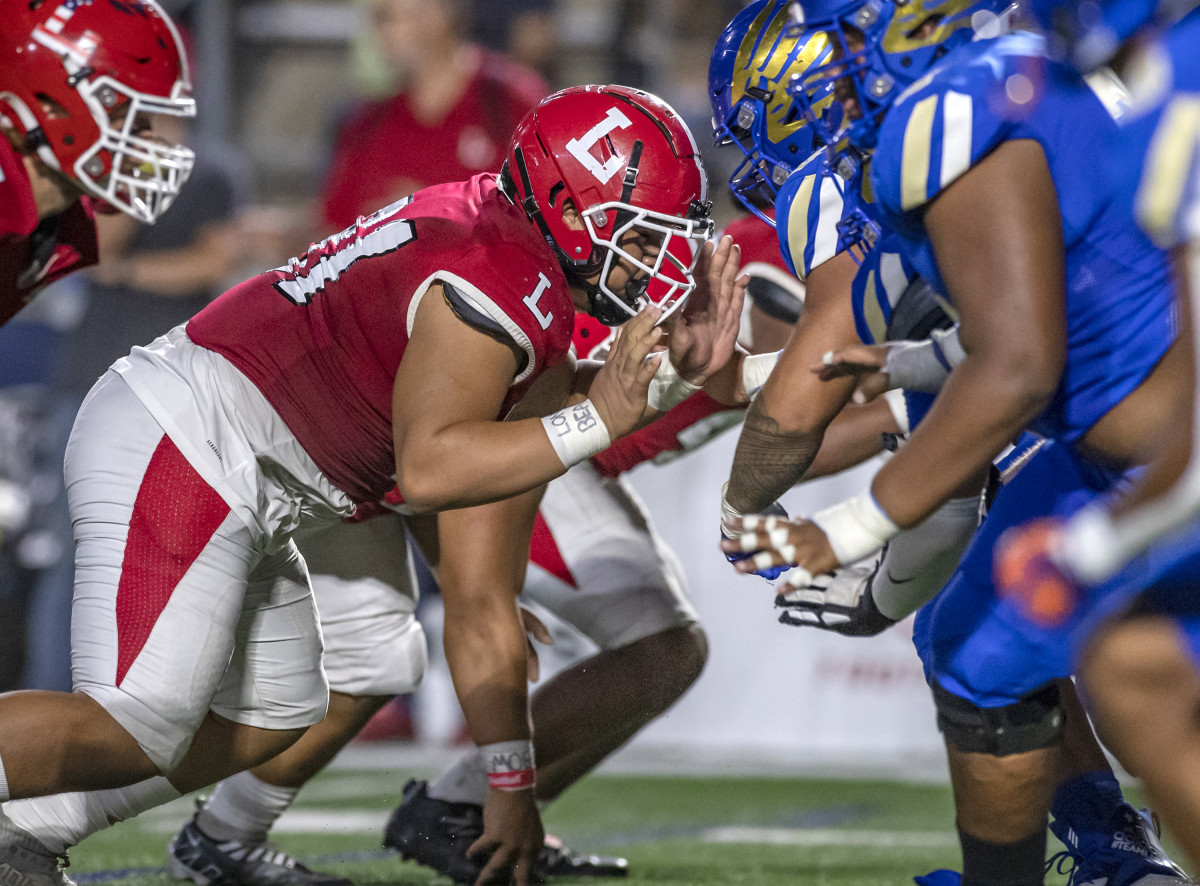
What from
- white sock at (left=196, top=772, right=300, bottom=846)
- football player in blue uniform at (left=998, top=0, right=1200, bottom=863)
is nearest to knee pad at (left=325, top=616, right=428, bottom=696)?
white sock at (left=196, top=772, right=300, bottom=846)

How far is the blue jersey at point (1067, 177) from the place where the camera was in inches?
79.3

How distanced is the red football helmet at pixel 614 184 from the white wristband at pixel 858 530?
707mm

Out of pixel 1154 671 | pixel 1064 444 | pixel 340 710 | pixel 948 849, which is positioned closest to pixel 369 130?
pixel 340 710

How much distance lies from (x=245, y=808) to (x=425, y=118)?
11.0 ft

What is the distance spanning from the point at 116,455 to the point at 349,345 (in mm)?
456

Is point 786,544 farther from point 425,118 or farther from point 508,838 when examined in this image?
point 425,118

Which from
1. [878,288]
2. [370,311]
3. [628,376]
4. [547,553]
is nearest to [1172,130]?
[878,288]

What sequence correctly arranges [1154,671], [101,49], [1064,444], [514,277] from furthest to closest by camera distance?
[101,49] < [514,277] < [1064,444] < [1154,671]

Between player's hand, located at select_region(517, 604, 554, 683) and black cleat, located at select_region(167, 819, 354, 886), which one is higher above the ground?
player's hand, located at select_region(517, 604, 554, 683)

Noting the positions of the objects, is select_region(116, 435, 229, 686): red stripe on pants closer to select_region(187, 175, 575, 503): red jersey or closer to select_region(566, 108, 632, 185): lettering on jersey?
select_region(187, 175, 575, 503): red jersey

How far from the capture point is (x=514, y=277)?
2543mm

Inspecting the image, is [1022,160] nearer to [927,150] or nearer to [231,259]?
[927,150]

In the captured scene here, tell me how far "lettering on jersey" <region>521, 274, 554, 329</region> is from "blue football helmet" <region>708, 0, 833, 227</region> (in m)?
0.75

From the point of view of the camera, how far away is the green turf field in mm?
3600
